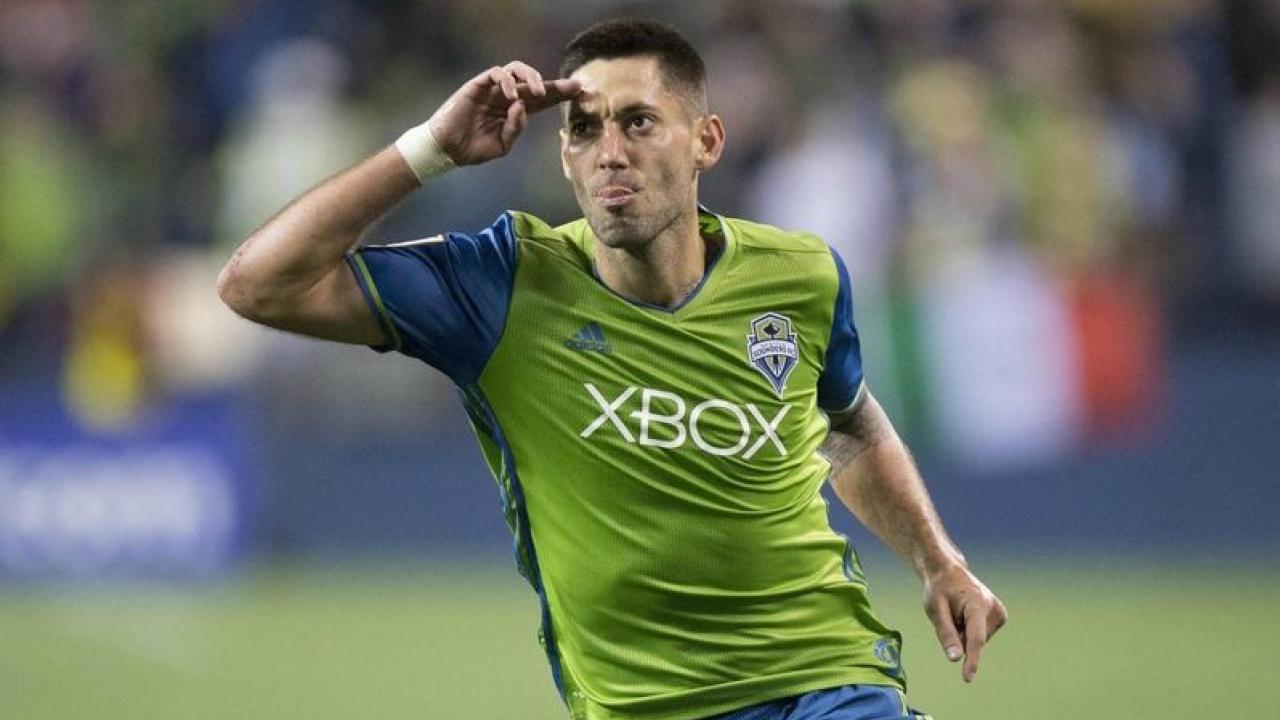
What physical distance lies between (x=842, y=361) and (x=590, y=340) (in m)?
0.78

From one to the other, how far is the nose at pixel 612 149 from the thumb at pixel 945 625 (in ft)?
4.72

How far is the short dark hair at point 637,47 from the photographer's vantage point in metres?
5.84

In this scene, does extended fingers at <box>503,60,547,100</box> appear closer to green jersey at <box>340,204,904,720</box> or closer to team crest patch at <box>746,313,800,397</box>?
Result: green jersey at <box>340,204,904,720</box>

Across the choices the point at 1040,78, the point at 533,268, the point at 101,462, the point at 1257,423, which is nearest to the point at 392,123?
the point at 101,462

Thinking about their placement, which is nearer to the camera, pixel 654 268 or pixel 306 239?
pixel 306 239

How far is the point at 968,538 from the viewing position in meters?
15.0

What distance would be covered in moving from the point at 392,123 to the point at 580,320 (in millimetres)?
10818

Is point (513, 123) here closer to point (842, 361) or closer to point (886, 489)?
point (842, 361)

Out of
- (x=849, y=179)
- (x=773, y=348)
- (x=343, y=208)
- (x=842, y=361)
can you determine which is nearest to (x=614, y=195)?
(x=773, y=348)

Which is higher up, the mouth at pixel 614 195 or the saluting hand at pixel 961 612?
the mouth at pixel 614 195

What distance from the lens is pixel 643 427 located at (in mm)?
5777

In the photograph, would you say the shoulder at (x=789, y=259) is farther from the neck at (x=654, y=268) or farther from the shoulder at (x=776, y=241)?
the neck at (x=654, y=268)

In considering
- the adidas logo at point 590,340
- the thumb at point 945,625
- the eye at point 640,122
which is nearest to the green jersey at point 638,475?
the adidas logo at point 590,340

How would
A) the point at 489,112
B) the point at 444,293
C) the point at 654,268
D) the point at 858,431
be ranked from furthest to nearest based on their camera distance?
the point at 858,431 < the point at 654,268 < the point at 444,293 < the point at 489,112
